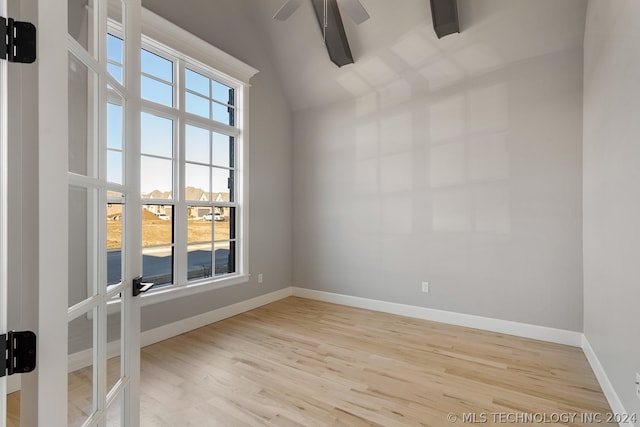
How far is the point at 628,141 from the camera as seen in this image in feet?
5.49

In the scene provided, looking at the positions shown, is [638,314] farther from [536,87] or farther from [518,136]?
[536,87]

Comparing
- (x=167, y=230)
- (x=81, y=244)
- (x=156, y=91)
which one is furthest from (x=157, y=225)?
(x=81, y=244)

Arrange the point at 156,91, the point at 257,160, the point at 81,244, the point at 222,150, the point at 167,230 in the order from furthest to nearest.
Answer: the point at 257,160
the point at 222,150
the point at 167,230
the point at 156,91
the point at 81,244

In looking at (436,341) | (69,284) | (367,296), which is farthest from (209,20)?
(436,341)

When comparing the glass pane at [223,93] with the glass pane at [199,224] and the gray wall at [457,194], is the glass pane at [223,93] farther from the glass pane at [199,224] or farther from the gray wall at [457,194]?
the glass pane at [199,224]

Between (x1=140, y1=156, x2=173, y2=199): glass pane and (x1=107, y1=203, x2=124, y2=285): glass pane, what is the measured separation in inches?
76.2

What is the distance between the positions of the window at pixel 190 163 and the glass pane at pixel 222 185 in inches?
0.5

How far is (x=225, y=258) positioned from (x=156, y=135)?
1.64 m

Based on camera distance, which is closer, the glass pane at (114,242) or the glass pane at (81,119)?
the glass pane at (81,119)

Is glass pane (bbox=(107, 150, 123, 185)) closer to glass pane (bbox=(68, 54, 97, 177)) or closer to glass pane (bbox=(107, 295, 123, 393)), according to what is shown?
glass pane (bbox=(68, 54, 97, 177))

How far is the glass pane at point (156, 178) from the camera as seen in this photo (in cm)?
303

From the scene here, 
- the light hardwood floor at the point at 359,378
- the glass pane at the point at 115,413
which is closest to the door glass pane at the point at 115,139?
the glass pane at the point at 115,413

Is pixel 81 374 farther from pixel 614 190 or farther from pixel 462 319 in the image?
pixel 462 319

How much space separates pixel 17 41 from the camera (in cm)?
74
